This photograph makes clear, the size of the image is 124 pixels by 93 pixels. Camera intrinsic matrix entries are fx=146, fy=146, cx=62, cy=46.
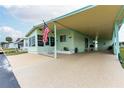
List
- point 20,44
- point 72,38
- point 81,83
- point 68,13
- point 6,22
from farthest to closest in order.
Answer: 1. point 20,44
2. point 6,22
3. point 72,38
4. point 68,13
5. point 81,83

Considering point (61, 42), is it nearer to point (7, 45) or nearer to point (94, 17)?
point (94, 17)

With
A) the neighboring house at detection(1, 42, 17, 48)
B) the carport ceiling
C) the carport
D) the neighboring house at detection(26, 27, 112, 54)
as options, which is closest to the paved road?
the carport

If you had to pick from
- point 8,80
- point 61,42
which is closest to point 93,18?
point 61,42

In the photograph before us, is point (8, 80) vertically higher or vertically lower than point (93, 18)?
lower

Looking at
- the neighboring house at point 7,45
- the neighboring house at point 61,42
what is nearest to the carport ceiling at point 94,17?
the neighboring house at point 61,42

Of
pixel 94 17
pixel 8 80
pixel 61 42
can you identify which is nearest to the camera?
pixel 8 80

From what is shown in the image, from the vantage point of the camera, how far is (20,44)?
29.4 meters

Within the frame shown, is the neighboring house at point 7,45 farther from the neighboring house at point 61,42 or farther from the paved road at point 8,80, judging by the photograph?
the paved road at point 8,80

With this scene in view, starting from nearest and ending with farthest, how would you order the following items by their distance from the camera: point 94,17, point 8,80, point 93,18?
point 8,80, point 94,17, point 93,18

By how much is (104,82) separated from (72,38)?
33.5 ft

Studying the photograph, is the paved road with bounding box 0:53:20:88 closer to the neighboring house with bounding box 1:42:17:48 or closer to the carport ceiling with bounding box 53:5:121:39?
the carport ceiling with bounding box 53:5:121:39

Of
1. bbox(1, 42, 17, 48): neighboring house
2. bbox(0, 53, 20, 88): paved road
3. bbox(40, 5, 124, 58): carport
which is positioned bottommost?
bbox(0, 53, 20, 88): paved road
